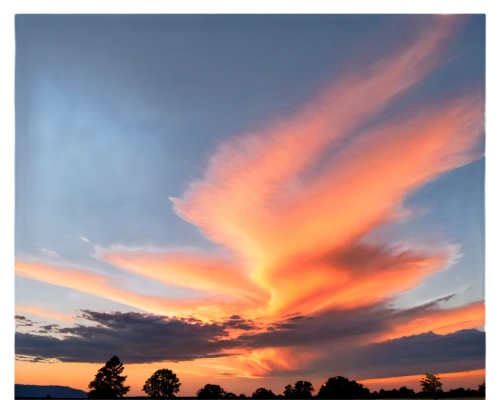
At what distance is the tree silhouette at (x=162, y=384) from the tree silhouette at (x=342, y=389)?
177 centimetres

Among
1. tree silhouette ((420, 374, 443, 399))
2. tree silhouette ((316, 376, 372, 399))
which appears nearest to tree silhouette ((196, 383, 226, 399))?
tree silhouette ((316, 376, 372, 399))

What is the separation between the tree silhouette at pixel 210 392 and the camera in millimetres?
6105

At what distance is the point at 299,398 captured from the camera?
6.12 m

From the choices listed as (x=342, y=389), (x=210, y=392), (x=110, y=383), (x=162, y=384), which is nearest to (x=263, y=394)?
(x=210, y=392)

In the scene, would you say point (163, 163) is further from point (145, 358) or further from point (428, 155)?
point (428, 155)

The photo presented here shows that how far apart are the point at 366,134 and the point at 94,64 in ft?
10.6

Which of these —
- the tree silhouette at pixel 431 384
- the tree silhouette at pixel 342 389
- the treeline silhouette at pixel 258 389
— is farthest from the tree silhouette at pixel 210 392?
the tree silhouette at pixel 431 384

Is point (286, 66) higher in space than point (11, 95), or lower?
higher

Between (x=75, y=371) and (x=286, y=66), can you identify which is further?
(x=75, y=371)

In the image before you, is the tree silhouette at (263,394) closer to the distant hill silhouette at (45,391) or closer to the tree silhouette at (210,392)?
the tree silhouette at (210,392)

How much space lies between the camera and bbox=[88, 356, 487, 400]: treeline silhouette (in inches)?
236

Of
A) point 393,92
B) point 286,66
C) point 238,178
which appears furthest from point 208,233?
point 393,92

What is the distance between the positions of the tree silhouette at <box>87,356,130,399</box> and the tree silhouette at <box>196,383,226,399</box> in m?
0.88

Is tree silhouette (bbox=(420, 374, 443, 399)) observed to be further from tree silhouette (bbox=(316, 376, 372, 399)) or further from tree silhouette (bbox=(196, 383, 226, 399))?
tree silhouette (bbox=(196, 383, 226, 399))
